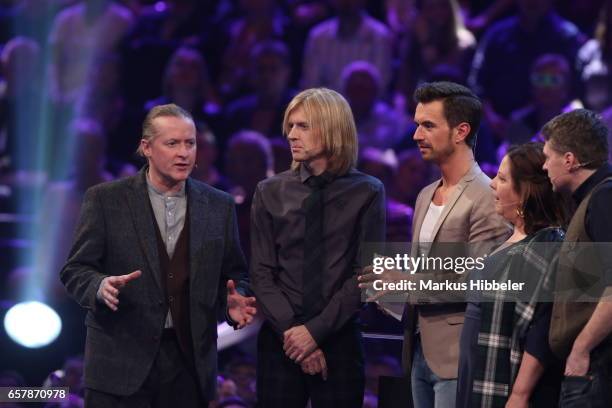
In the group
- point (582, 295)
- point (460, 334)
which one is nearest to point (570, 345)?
point (582, 295)

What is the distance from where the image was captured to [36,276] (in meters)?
6.22

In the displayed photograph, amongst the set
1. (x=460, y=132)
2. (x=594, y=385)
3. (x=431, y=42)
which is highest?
(x=431, y=42)

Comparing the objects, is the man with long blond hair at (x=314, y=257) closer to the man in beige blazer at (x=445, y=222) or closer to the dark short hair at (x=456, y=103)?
the man in beige blazer at (x=445, y=222)

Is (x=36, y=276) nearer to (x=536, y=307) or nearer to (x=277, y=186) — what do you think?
(x=277, y=186)

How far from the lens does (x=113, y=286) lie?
2811 millimetres

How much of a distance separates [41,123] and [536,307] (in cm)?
492

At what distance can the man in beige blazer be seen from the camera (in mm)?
2854

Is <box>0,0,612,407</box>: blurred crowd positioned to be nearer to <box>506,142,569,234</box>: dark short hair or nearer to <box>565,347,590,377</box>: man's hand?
<box>506,142,569,234</box>: dark short hair

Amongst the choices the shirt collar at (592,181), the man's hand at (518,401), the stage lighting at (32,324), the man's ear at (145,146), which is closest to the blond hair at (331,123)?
the man's ear at (145,146)

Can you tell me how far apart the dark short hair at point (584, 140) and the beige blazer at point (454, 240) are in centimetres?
39

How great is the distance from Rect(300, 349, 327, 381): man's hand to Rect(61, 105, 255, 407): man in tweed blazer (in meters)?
0.25

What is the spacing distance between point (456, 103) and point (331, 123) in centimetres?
42

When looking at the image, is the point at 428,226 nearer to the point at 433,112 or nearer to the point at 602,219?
the point at 433,112

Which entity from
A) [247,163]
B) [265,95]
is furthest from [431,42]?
[247,163]
